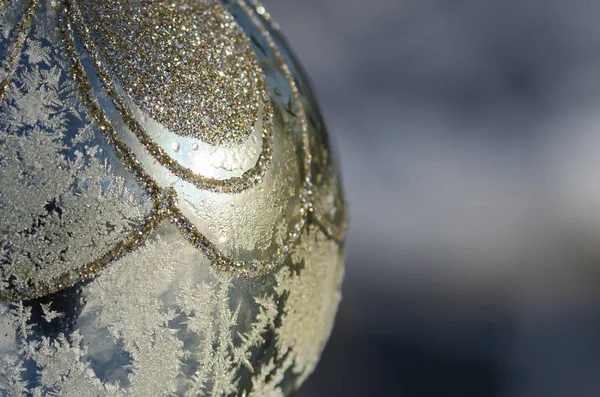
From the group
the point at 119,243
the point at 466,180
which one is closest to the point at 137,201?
the point at 119,243

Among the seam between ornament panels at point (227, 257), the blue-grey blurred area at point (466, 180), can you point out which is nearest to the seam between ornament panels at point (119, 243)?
the seam between ornament panels at point (227, 257)

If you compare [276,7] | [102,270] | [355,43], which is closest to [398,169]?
[355,43]

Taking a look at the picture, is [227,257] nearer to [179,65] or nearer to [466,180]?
[179,65]

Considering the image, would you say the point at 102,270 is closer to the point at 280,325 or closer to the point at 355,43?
the point at 280,325

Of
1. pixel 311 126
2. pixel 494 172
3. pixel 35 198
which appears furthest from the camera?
pixel 494 172

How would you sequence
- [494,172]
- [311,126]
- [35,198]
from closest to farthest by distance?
[35,198]
[311,126]
[494,172]

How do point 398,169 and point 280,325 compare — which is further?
point 398,169

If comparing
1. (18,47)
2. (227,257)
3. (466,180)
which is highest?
(18,47)
